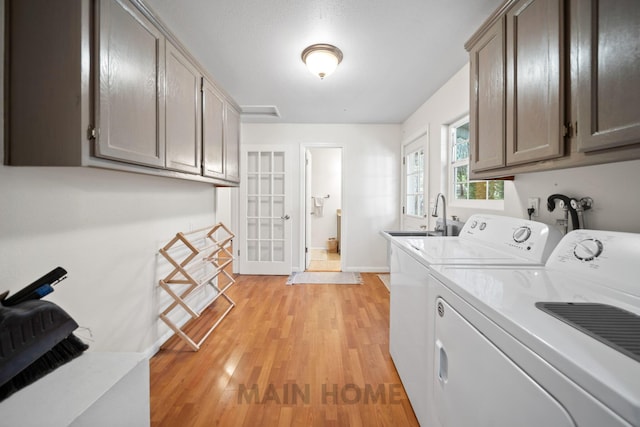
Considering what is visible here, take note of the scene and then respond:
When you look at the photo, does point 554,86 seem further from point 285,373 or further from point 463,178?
point 285,373

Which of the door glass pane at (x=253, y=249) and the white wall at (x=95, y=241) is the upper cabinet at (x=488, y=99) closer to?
the white wall at (x=95, y=241)

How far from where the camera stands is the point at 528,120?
1.30 meters

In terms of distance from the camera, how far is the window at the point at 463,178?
89.6 inches

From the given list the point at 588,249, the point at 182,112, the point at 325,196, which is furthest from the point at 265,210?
the point at 588,249

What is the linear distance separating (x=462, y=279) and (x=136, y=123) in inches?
66.3

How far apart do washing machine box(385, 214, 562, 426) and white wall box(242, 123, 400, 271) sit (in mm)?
2394

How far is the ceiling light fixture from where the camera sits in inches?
83.5

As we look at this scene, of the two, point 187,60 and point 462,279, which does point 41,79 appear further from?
point 462,279

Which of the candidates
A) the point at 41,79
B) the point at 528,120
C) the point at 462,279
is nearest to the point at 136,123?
the point at 41,79

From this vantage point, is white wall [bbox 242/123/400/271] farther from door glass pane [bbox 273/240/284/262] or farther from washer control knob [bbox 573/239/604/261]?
washer control knob [bbox 573/239/604/261]

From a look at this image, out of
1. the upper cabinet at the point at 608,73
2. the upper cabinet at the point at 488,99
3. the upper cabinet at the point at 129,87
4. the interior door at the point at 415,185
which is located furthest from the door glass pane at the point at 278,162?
the upper cabinet at the point at 608,73

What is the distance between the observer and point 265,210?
422 centimetres

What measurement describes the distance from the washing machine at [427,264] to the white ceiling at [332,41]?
135cm

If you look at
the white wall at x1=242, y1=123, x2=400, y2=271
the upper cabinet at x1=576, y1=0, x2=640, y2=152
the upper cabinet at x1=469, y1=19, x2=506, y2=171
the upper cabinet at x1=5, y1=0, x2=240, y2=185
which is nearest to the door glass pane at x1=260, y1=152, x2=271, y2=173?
the white wall at x1=242, y1=123, x2=400, y2=271
